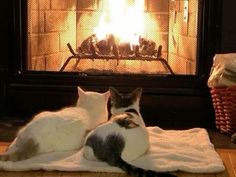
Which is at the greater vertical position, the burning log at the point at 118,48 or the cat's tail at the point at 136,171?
the burning log at the point at 118,48

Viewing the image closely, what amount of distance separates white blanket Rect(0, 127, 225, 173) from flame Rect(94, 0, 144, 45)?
70cm

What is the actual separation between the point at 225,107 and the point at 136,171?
2.74 feet

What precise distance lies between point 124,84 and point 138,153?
75cm

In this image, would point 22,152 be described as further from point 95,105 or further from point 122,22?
point 122,22

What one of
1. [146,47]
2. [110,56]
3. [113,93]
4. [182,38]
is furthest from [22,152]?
[182,38]

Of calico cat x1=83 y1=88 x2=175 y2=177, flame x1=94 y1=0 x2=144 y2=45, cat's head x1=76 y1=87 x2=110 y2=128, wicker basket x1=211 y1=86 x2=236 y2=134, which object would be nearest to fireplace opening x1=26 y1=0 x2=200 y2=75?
flame x1=94 y1=0 x2=144 y2=45

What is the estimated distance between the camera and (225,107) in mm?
2469

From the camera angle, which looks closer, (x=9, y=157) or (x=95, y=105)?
(x=9, y=157)

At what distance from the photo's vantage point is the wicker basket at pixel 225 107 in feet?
7.97

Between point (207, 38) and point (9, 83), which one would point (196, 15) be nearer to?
point (207, 38)

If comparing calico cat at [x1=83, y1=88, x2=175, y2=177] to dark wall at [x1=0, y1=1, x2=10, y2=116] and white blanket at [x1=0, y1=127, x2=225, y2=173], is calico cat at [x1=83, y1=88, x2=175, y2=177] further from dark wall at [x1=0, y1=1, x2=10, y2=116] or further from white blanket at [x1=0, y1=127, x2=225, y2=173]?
dark wall at [x1=0, y1=1, x2=10, y2=116]

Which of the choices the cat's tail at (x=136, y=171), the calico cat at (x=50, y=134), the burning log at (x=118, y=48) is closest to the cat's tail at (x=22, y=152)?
the calico cat at (x=50, y=134)

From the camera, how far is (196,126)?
2676 mm

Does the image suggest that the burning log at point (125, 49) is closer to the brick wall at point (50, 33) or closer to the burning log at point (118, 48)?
the burning log at point (118, 48)
